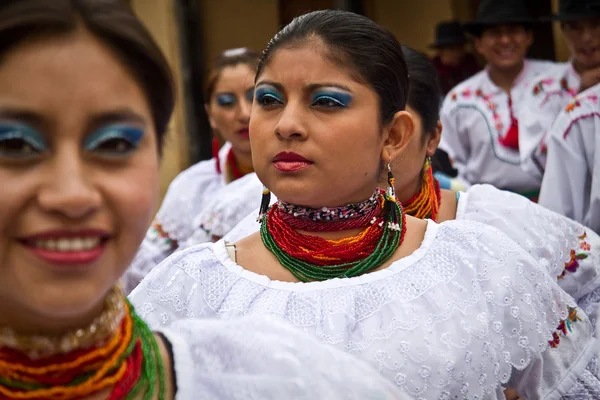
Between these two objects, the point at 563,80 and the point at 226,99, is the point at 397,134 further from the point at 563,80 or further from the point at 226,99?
the point at 563,80

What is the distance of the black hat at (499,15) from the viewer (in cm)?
563

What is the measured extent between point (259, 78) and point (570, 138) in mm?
2333

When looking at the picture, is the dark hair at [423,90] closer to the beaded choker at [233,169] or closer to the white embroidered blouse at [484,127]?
the beaded choker at [233,169]

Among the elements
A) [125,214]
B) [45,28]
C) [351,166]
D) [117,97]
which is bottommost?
[351,166]

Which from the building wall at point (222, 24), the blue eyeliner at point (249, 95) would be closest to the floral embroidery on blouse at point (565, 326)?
the blue eyeliner at point (249, 95)

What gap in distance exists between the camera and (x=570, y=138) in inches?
166

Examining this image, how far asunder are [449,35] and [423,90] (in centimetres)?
418

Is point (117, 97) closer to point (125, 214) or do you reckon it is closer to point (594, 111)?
point (125, 214)

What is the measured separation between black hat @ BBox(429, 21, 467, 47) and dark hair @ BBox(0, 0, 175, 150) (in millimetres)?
5873

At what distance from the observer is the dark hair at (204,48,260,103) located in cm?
444

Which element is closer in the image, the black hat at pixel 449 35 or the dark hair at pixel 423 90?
the dark hair at pixel 423 90

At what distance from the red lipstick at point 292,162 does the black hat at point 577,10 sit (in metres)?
3.26

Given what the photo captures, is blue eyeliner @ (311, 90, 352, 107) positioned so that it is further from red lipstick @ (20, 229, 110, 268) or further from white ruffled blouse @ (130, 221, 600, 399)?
red lipstick @ (20, 229, 110, 268)

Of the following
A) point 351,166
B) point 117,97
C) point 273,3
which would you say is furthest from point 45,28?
point 273,3
